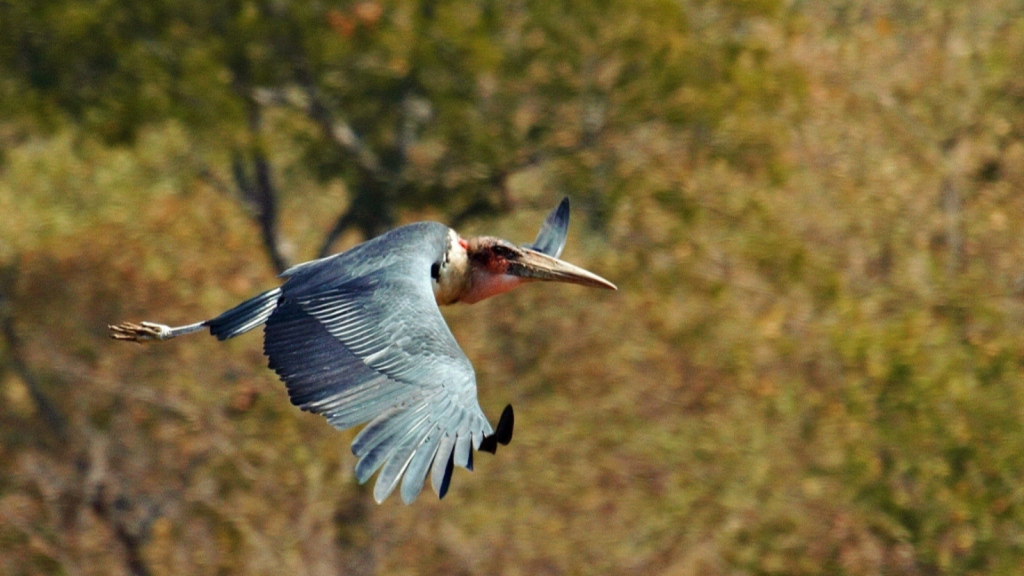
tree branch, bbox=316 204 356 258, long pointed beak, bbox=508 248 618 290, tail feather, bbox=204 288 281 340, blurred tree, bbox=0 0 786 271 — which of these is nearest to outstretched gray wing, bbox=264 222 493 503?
tail feather, bbox=204 288 281 340

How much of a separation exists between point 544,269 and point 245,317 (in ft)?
5.24

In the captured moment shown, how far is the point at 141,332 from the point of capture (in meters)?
7.96

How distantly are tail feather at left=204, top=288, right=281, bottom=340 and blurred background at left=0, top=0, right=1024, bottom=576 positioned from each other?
17.7 ft

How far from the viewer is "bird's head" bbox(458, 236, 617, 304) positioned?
26.2 feet

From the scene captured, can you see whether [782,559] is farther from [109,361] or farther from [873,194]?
[109,361]

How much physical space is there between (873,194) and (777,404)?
207 cm

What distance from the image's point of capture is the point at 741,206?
13.8 metres

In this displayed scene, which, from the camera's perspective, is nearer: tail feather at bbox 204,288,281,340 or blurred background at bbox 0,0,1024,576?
tail feather at bbox 204,288,281,340

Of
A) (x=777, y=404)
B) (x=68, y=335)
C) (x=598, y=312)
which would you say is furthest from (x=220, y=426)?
(x=777, y=404)

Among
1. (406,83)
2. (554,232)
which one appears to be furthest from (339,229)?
(554,232)

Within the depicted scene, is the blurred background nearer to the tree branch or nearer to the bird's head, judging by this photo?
the tree branch

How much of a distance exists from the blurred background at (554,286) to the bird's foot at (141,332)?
476cm

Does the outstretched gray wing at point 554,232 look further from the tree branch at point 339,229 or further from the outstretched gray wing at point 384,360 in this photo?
the tree branch at point 339,229

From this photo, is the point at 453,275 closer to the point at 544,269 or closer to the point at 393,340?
the point at 544,269
